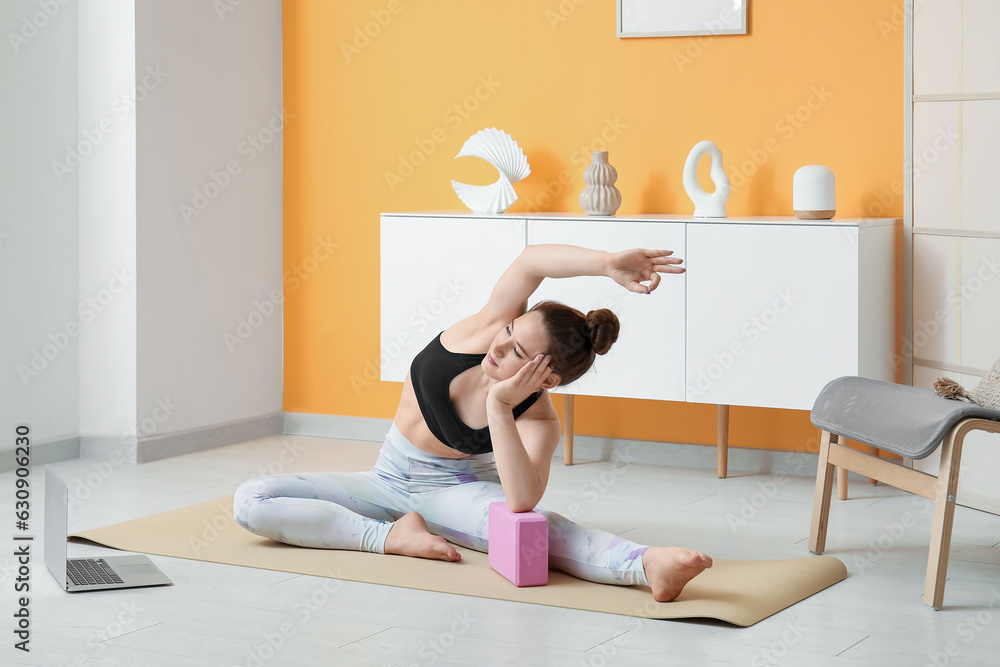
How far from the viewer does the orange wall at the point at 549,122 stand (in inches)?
153

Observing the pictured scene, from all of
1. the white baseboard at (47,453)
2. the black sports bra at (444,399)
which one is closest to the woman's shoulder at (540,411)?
the black sports bra at (444,399)

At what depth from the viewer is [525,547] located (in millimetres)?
2564

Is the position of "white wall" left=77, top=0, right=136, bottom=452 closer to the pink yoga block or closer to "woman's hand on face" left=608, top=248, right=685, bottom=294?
the pink yoga block

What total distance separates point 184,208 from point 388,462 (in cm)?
187

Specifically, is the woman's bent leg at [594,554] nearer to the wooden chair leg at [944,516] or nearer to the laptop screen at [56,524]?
the wooden chair leg at [944,516]

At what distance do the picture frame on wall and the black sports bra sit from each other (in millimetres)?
1818

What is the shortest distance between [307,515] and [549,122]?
2035 millimetres

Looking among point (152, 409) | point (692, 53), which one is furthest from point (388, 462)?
point (692, 53)

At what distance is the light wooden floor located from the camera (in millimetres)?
2193

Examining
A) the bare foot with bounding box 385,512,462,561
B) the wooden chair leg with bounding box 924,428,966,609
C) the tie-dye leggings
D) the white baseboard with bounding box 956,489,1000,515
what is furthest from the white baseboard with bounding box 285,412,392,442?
the wooden chair leg with bounding box 924,428,966,609

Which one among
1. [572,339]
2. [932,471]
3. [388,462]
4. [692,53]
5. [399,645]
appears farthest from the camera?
[692,53]

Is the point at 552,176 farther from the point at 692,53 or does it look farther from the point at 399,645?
the point at 399,645

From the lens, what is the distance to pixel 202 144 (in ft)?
14.5

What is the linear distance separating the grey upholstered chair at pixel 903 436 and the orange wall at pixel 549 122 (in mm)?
1066
